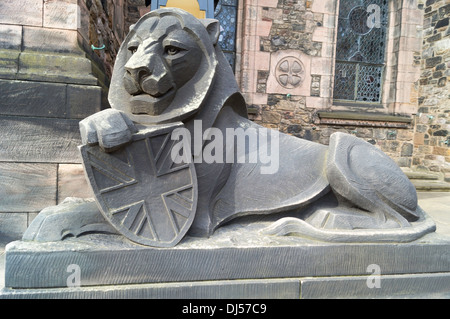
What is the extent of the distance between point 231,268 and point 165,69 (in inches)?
42.7

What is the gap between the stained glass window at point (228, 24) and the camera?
8.35m

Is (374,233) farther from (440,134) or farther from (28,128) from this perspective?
(440,134)

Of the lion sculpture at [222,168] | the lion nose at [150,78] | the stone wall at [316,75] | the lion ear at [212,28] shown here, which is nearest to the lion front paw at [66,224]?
the lion sculpture at [222,168]

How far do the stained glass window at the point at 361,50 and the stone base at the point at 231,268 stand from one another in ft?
24.9

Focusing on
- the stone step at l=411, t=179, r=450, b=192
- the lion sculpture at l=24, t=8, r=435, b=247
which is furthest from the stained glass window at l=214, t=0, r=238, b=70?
the lion sculpture at l=24, t=8, r=435, b=247

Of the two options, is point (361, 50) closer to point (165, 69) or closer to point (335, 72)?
point (335, 72)

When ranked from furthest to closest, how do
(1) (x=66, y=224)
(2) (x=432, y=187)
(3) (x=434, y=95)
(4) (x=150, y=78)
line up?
1. (3) (x=434, y=95)
2. (2) (x=432, y=187)
3. (4) (x=150, y=78)
4. (1) (x=66, y=224)

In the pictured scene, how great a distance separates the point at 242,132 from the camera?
2031 millimetres

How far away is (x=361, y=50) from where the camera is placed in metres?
8.91

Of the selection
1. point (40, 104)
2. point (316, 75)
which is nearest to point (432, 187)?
point (316, 75)

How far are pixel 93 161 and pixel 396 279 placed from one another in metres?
1.71

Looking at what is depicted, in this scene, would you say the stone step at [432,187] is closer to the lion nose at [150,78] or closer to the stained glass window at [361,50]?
the stained glass window at [361,50]

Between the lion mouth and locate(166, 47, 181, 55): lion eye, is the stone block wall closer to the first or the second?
the lion mouth

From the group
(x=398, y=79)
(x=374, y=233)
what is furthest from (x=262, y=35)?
(x=374, y=233)
